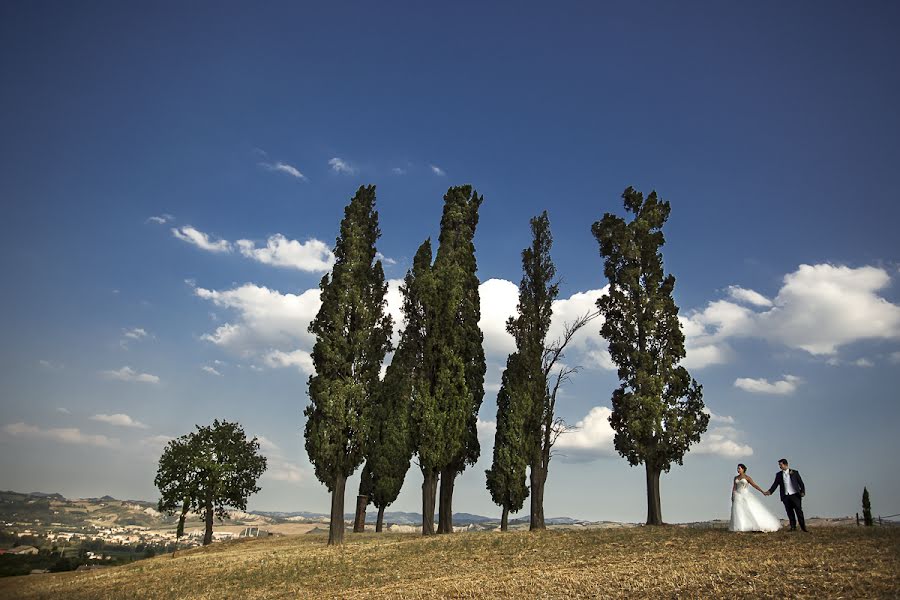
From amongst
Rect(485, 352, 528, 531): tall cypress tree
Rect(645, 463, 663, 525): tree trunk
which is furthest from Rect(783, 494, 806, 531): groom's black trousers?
Rect(485, 352, 528, 531): tall cypress tree

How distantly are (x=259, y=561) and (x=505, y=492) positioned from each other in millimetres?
13572

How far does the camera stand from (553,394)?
107 feet

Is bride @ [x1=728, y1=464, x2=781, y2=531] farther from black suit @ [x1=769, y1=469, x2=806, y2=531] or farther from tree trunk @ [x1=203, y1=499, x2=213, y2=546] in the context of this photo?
tree trunk @ [x1=203, y1=499, x2=213, y2=546]

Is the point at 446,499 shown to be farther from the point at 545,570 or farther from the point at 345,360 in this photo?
the point at 545,570

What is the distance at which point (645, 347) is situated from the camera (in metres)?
29.8

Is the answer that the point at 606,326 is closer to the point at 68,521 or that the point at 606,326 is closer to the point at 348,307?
the point at 348,307

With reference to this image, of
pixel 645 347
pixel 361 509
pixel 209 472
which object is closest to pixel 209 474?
pixel 209 472

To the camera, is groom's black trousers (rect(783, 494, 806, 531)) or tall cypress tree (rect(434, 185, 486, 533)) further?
tall cypress tree (rect(434, 185, 486, 533))

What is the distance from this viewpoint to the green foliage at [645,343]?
28031 millimetres

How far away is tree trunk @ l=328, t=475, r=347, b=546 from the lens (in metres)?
26.4

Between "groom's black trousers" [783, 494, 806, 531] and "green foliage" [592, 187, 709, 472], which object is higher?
"green foliage" [592, 187, 709, 472]

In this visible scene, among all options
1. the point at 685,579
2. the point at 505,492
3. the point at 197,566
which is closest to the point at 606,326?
the point at 505,492

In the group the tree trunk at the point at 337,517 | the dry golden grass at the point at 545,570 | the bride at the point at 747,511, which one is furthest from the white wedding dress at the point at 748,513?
the tree trunk at the point at 337,517

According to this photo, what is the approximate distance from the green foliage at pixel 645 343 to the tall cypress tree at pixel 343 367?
1344cm
